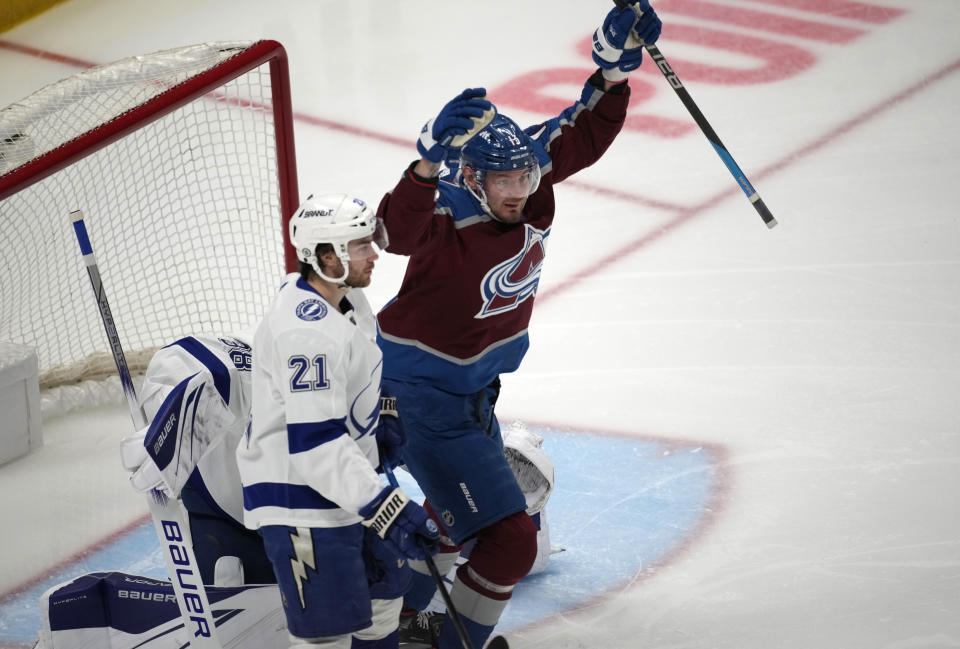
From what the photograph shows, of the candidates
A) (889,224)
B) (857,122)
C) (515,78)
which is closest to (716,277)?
(889,224)

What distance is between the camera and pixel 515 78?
682 cm

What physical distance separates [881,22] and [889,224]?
2.18 meters


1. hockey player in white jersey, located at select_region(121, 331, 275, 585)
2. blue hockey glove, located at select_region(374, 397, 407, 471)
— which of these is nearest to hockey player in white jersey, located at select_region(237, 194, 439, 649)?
blue hockey glove, located at select_region(374, 397, 407, 471)

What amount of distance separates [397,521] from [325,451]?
0.18m

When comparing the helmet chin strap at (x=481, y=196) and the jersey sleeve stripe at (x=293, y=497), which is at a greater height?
the helmet chin strap at (x=481, y=196)

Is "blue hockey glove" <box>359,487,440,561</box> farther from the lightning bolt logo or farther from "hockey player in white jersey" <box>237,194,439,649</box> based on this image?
the lightning bolt logo

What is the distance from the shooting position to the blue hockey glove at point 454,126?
112 inches

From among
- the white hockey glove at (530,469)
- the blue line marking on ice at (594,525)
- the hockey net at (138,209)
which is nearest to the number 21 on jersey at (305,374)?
the hockey net at (138,209)

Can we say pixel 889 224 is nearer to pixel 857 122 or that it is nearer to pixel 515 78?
pixel 857 122

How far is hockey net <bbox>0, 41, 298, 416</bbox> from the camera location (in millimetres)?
3531

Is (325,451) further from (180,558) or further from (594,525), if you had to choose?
(594,525)

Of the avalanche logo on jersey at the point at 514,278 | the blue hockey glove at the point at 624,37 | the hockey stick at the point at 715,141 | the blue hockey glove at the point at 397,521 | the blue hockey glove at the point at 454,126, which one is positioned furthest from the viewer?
the hockey stick at the point at 715,141

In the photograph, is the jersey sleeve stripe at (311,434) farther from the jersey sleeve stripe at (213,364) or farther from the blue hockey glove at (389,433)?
the jersey sleeve stripe at (213,364)

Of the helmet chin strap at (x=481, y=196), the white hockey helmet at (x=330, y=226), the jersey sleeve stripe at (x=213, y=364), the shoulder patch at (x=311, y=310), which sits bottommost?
the jersey sleeve stripe at (x=213, y=364)
